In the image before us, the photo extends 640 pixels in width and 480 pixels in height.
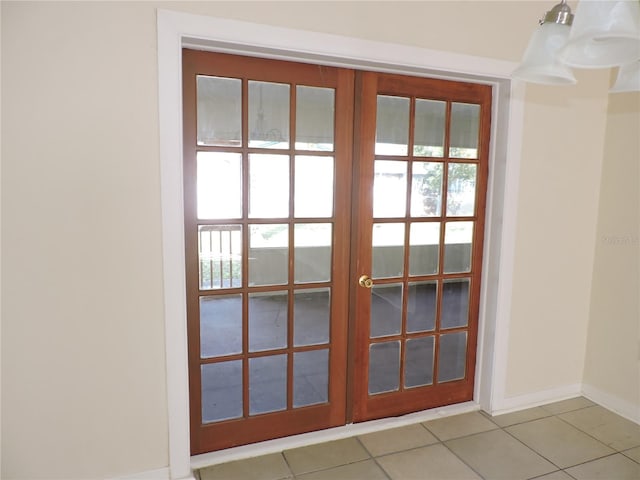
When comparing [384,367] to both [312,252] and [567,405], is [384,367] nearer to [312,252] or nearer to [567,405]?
[312,252]

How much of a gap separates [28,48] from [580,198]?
10.4 feet

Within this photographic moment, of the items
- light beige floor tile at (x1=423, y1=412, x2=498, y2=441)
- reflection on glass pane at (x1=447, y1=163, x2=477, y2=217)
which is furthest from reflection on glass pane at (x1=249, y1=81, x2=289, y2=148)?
light beige floor tile at (x1=423, y1=412, x2=498, y2=441)

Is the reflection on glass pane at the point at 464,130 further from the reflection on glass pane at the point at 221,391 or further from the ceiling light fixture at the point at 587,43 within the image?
the reflection on glass pane at the point at 221,391

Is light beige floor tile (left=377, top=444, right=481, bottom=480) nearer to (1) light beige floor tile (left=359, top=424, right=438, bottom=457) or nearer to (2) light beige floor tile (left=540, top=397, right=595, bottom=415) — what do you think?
(1) light beige floor tile (left=359, top=424, right=438, bottom=457)

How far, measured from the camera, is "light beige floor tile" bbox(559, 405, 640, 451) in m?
2.50

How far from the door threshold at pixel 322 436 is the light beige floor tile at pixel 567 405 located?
50 centimetres

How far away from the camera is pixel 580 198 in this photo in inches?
112

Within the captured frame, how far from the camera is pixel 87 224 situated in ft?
5.98

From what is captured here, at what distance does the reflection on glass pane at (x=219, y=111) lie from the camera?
6.79 ft

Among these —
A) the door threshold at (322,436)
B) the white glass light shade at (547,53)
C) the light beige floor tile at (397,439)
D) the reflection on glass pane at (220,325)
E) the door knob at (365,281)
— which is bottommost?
the light beige floor tile at (397,439)

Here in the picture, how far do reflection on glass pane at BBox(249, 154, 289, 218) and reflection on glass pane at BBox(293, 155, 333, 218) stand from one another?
68mm

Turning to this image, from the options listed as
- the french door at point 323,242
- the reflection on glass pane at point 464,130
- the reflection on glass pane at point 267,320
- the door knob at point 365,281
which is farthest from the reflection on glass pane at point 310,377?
the reflection on glass pane at point 464,130

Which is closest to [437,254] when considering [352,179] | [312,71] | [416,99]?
[352,179]

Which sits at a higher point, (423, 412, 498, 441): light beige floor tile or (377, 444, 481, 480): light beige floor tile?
(423, 412, 498, 441): light beige floor tile
